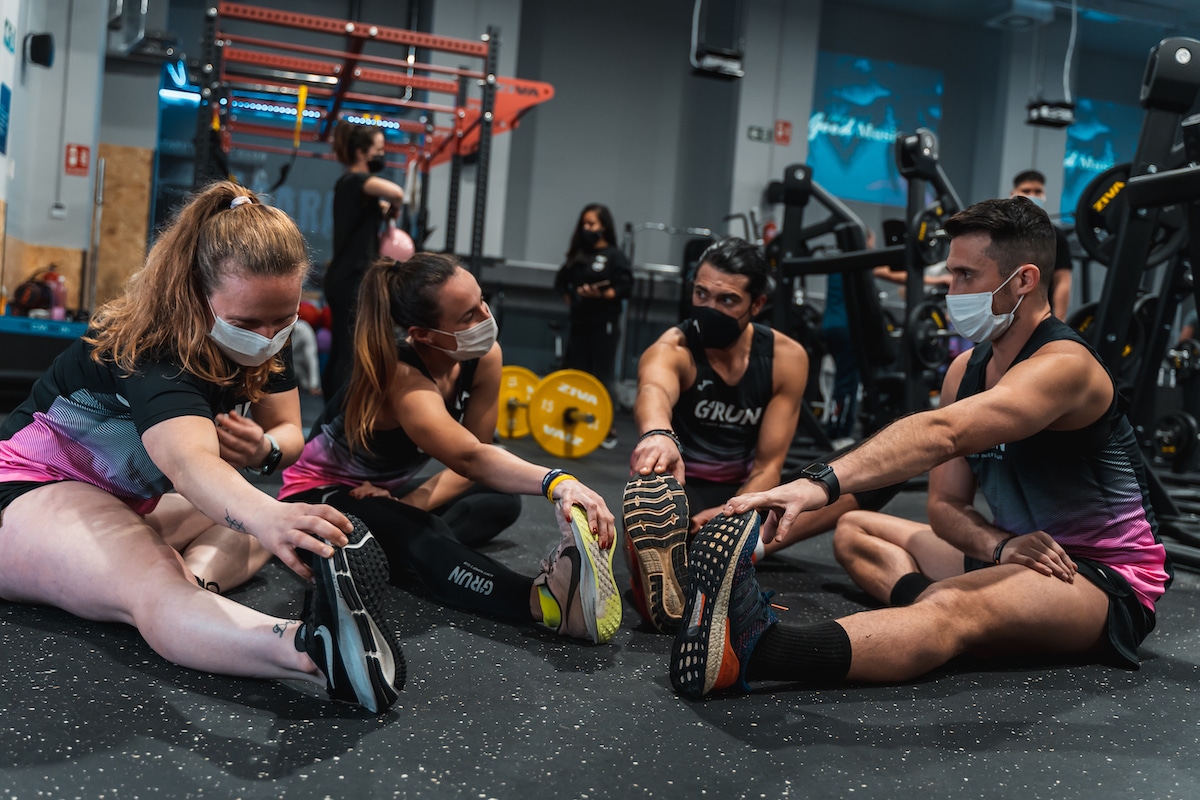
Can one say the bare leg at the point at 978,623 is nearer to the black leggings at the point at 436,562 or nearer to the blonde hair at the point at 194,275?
the black leggings at the point at 436,562

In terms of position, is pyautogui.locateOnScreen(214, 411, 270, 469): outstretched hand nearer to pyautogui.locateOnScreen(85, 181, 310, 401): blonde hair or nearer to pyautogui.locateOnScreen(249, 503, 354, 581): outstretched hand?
pyautogui.locateOnScreen(85, 181, 310, 401): blonde hair

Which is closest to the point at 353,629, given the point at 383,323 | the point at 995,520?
the point at 383,323

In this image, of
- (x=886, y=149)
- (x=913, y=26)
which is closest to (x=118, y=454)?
(x=886, y=149)

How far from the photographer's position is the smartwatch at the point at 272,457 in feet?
6.26

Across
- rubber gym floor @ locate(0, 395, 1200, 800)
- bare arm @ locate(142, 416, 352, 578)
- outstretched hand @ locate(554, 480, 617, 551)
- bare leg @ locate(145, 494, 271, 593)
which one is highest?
bare arm @ locate(142, 416, 352, 578)

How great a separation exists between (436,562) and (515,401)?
3483mm

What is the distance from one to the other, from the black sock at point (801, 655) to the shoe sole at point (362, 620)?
60cm

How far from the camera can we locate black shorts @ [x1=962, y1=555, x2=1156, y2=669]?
1918 mm

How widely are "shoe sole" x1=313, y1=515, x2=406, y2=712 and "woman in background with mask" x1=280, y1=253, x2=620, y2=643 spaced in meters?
0.45

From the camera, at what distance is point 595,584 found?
1.86m

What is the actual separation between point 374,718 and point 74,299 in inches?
302

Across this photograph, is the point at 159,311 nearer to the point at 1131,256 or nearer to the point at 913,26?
the point at 1131,256

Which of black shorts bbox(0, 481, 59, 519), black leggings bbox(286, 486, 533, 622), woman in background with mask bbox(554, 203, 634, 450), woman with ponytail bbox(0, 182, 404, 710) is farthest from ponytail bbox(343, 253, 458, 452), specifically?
woman in background with mask bbox(554, 203, 634, 450)

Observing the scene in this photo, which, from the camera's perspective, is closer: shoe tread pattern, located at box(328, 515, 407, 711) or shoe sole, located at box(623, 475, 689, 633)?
shoe tread pattern, located at box(328, 515, 407, 711)
